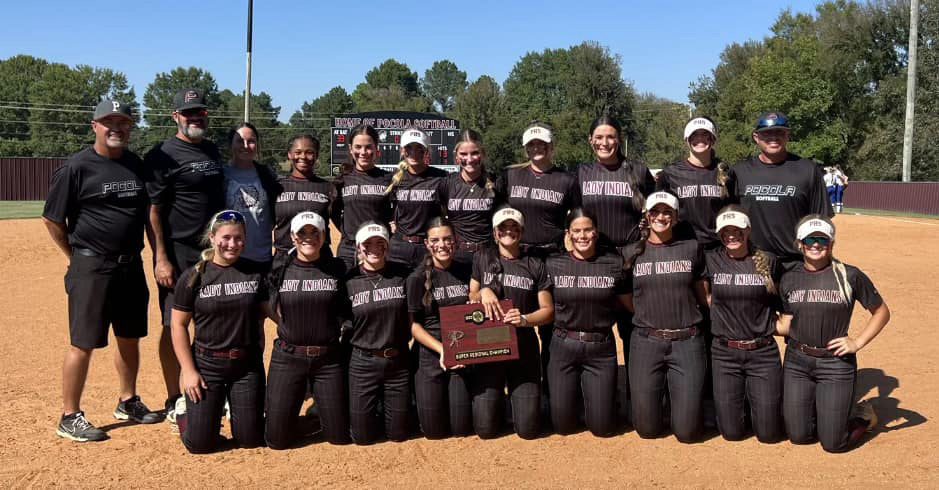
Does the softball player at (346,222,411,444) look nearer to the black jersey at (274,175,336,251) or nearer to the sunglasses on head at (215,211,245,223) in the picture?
the sunglasses on head at (215,211,245,223)

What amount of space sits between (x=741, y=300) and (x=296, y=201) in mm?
3496

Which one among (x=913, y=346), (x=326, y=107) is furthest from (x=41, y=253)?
(x=326, y=107)

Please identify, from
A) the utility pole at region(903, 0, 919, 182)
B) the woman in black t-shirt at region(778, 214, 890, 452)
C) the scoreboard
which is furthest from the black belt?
the utility pole at region(903, 0, 919, 182)

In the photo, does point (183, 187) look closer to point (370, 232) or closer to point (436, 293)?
point (370, 232)

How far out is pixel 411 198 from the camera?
251 inches

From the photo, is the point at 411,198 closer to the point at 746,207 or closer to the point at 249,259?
the point at 249,259

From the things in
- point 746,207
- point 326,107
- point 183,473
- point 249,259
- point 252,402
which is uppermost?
point 326,107

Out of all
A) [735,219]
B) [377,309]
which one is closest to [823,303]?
[735,219]

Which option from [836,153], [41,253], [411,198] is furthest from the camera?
[836,153]

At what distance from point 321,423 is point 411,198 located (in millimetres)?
1960

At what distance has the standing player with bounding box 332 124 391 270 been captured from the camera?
20.9 ft

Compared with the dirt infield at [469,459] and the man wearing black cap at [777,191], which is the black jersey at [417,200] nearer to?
the dirt infield at [469,459]

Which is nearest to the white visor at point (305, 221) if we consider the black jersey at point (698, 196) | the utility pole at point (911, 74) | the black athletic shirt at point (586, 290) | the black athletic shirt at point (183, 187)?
the black athletic shirt at point (183, 187)

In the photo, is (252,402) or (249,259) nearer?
(252,402)
